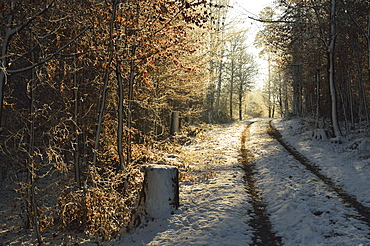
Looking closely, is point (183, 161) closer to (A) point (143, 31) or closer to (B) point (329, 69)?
(A) point (143, 31)

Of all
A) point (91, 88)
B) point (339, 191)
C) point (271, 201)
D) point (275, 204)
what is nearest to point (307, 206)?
point (275, 204)

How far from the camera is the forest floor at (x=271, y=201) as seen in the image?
5.66 m

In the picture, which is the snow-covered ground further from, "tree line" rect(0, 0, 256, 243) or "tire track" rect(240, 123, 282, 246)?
"tree line" rect(0, 0, 256, 243)

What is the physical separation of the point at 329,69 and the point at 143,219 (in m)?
14.6

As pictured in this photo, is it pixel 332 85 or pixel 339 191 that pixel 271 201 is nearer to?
pixel 339 191

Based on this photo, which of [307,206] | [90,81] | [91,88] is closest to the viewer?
[307,206]

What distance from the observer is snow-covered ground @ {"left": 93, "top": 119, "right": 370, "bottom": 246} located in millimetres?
5629

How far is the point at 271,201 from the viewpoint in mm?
7633

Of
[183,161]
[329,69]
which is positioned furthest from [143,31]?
[329,69]

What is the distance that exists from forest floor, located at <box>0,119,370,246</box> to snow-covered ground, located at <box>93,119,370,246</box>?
2 cm

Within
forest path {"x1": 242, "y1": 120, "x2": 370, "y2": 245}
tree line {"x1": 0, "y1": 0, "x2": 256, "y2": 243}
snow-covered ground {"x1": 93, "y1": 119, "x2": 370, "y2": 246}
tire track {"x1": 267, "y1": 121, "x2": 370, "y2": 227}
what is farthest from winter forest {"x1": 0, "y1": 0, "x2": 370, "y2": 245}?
tire track {"x1": 267, "y1": 121, "x2": 370, "y2": 227}

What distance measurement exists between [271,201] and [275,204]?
0.86 ft

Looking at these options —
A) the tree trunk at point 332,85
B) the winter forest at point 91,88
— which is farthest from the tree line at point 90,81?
the tree trunk at point 332,85

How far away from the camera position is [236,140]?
18.2 meters
